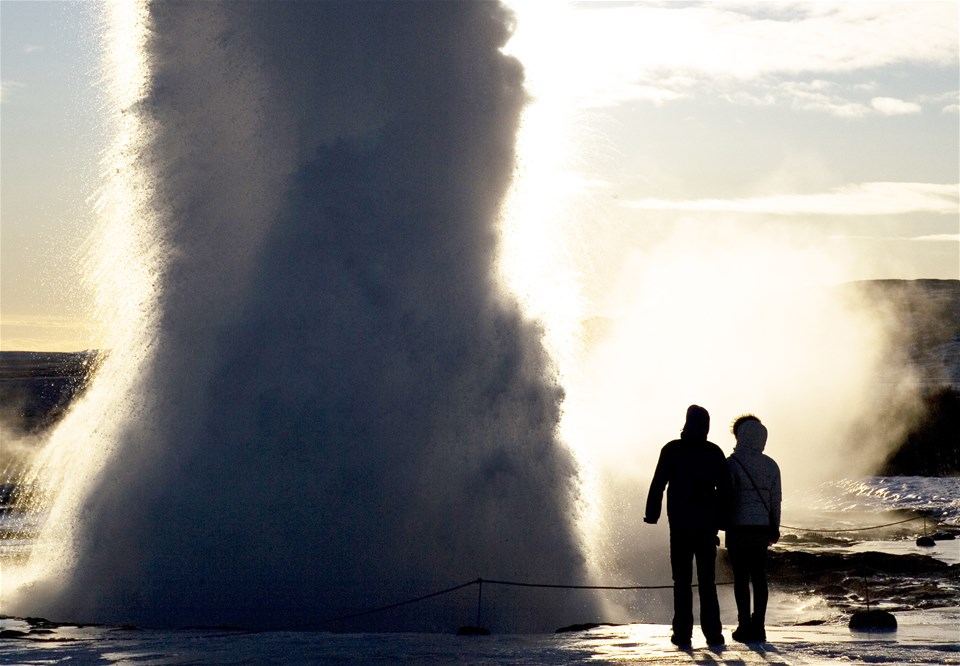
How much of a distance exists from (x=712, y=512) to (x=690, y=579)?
572 mm

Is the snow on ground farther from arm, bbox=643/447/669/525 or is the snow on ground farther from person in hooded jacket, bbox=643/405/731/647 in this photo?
arm, bbox=643/447/669/525

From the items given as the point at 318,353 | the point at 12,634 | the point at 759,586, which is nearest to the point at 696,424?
the point at 759,586

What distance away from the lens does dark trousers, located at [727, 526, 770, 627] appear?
10.0 m

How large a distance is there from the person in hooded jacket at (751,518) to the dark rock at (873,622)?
1.61 m

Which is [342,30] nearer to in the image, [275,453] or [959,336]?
[275,453]

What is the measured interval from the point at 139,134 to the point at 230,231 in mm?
2572

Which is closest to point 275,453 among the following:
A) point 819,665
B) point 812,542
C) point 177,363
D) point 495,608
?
point 177,363

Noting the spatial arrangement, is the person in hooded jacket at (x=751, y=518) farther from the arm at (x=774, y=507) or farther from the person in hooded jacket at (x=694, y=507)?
the person in hooded jacket at (x=694, y=507)

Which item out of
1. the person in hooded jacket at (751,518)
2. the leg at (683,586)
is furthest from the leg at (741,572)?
the leg at (683,586)

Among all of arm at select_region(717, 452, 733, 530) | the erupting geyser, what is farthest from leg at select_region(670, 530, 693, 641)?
the erupting geyser

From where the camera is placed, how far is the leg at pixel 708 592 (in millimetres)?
9703

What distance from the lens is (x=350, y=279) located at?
18.5 meters

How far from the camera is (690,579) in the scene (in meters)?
9.74

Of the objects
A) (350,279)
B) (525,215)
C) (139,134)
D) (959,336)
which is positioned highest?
(959,336)
